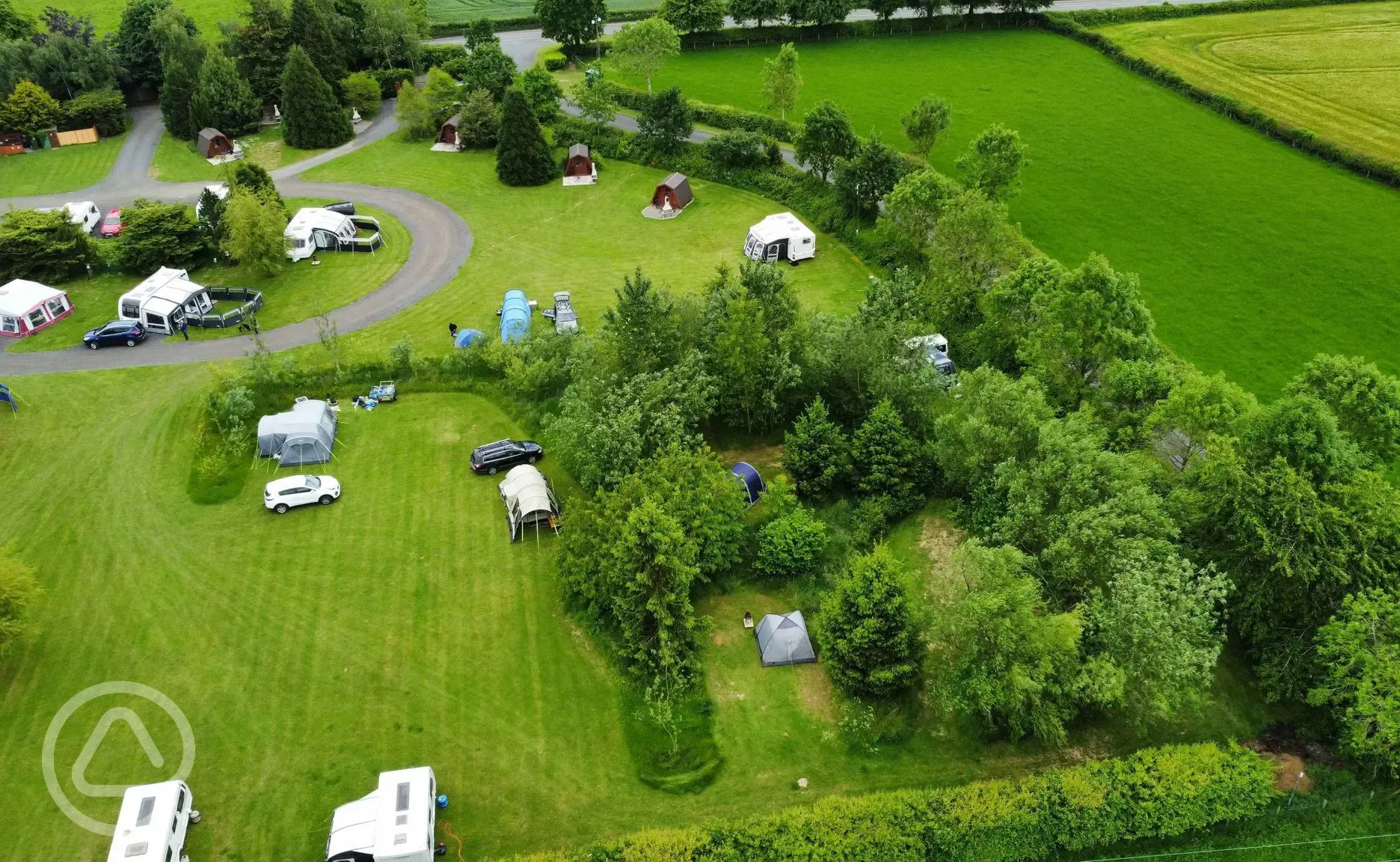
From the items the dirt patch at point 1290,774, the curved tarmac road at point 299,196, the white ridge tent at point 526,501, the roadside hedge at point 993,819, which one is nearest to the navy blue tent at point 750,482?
the white ridge tent at point 526,501

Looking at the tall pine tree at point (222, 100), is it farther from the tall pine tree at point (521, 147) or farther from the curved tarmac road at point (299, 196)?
the tall pine tree at point (521, 147)

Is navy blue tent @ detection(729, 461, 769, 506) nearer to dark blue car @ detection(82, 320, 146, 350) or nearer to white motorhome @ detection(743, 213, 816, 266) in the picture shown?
white motorhome @ detection(743, 213, 816, 266)

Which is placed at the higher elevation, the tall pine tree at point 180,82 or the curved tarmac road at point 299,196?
the tall pine tree at point 180,82

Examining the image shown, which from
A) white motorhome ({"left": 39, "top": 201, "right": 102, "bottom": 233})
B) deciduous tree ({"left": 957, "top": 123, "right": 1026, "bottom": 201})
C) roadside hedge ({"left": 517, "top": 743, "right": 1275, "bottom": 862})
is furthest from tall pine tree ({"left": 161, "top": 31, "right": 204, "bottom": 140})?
roadside hedge ({"left": 517, "top": 743, "right": 1275, "bottom": 862})

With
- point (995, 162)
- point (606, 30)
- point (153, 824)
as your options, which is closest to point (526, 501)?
point (153, 824)

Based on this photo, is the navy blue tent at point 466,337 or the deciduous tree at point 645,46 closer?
the navy blue tent at point 466,337
